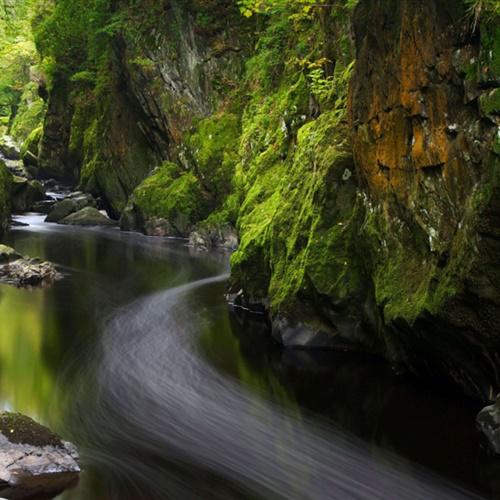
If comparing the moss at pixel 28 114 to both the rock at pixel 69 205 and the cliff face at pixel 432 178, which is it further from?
the cliff face at pixel 432 178

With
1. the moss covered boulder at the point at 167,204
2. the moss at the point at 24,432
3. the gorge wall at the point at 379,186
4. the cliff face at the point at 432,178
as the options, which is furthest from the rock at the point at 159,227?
the moss at the point at 24,432

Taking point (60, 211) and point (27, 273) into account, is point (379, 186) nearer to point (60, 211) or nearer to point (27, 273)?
point (27, 273)

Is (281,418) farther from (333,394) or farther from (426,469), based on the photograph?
(426,469)

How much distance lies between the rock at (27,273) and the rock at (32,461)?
979cm

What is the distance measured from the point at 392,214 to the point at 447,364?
7.41ft

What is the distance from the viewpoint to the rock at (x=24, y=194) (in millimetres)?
32281

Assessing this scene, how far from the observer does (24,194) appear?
32.9m

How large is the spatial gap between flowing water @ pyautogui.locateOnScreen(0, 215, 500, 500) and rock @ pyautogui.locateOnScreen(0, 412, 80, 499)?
0.20m

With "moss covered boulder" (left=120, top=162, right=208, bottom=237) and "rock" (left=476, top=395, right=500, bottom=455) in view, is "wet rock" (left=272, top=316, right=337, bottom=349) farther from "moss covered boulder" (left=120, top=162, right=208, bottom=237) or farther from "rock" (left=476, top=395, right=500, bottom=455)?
"moss covered boulder" (left=120, top=162, right=208, bottom=237)

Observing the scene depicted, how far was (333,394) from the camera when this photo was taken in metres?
9.07

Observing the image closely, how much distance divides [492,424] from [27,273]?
12521 millimetres

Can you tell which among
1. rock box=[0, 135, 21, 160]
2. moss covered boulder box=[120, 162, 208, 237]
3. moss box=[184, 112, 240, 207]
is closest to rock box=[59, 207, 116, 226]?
moss covered boulder box=[120, 162, 208, 237]

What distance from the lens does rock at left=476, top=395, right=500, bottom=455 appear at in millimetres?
6828

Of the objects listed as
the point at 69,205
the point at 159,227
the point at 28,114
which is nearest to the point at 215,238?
the point at 159,227
